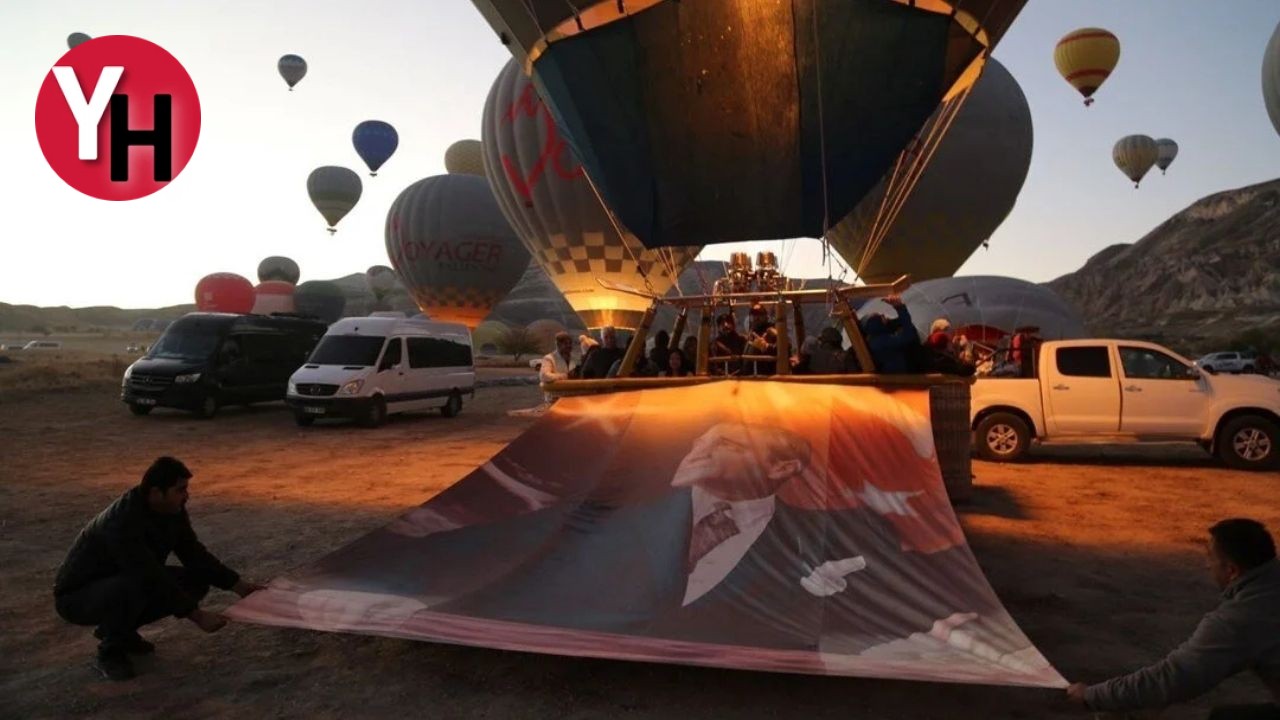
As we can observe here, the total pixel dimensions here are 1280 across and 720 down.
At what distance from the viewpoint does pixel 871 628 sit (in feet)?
14.0

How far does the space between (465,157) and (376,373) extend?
60945 millimetres

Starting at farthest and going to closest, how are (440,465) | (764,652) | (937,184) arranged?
1. (937,184)
2. (440,465)
3. (764,652)

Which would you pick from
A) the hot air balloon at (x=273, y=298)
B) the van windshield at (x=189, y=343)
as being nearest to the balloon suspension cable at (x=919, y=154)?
the van windshield at (x=189, y=343)

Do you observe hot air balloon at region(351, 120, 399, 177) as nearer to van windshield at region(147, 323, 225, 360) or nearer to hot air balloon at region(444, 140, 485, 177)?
hot air balloon at region(444, 140, 485, 177)

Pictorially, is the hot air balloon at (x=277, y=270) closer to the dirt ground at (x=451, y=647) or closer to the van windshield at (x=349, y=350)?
the van windshield at (x=349, y=350)

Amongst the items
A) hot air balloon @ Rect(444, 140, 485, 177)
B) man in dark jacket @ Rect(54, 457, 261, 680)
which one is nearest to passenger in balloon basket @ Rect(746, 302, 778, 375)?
man in dark jacket @ Rect(54, 457, 261, 680)

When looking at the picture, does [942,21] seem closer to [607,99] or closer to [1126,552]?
[607,99]

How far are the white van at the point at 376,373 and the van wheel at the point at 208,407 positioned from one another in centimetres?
200

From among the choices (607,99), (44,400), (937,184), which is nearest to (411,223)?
(44,400)

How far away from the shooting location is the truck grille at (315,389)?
58.1 ft

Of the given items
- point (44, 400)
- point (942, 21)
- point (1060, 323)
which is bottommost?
point (44, 400)

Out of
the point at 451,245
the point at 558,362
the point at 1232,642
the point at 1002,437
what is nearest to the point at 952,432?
the point at 1232,642

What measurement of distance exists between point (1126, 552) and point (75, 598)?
26.3 ft

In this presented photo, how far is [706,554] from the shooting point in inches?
195
